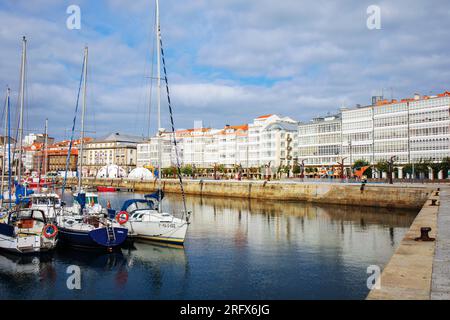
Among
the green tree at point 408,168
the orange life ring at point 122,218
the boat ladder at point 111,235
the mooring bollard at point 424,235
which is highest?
the green tree at point 408,168

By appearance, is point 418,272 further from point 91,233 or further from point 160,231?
point 91,233

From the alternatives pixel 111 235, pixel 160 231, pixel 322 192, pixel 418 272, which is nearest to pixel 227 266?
pixel 160 231

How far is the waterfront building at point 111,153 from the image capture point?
187 metres

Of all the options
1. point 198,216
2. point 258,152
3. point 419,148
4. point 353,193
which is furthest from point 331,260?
point 258,152

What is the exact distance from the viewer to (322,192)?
66.1m

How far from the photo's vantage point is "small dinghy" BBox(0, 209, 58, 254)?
2798cm

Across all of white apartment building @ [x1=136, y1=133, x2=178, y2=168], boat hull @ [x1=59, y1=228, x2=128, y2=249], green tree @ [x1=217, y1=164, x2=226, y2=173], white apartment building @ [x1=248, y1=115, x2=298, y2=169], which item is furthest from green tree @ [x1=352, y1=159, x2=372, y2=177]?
white apartment building @ [x1=136, y1=133, x2=178, y2=168]

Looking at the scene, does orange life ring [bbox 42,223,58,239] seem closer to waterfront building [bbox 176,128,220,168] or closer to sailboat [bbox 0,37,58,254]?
sailboat [bbox 0,37,58,254]

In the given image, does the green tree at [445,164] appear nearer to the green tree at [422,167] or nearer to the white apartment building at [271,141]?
the green tree at [422,167]

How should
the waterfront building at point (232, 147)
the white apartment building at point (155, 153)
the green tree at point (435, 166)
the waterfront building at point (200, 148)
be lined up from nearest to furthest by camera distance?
the green tree at point (435, 166), the waterfront building at point (232, 147), the waterfront building at point (200, 148), the white apartment building at point (155, 153)

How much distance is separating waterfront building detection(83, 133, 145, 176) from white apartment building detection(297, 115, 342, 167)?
93.1 metres

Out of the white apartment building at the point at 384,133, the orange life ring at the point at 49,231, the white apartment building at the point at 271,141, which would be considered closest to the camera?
the orange life ring at the point at 49,231

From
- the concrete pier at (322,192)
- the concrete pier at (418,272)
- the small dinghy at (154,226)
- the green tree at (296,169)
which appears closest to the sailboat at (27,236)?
the small dinghy at (154,226)
